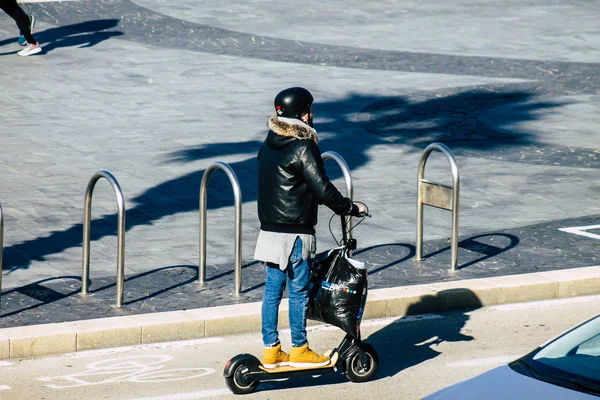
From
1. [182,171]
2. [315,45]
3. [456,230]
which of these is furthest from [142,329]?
[315,45]

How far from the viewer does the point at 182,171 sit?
13.2m

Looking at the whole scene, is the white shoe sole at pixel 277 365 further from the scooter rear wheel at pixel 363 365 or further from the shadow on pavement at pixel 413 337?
the scooter rear wheel at pixel 363 365

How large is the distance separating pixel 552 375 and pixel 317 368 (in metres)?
2.22

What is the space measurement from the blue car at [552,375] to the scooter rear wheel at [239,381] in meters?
1.95

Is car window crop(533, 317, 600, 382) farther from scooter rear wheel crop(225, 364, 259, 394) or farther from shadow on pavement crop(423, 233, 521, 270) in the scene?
shadow on pavement crop(423, 233, 521, 270)

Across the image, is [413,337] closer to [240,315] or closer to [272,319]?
[240,315]

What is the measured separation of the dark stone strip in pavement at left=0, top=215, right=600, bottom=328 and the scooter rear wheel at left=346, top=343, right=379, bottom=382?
171 centimetres

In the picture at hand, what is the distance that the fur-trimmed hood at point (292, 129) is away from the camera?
7145mm

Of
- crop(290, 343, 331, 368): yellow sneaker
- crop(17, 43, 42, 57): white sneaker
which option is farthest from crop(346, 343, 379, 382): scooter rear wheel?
crop(17, 43, 42, 57): white sneaker

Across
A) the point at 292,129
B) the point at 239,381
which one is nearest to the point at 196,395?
the point at 239,381

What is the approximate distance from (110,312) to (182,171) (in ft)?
15.6

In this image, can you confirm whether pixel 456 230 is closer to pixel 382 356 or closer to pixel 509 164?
pixel 382 356

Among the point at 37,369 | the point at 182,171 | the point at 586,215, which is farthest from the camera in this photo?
the point at 182,171

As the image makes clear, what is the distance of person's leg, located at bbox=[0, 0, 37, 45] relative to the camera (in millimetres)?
18328
